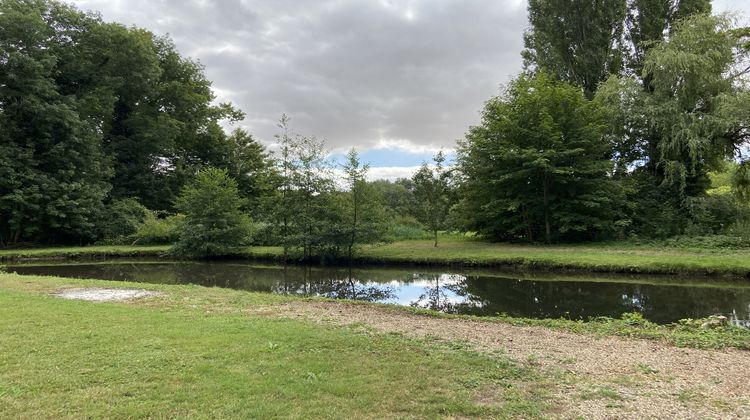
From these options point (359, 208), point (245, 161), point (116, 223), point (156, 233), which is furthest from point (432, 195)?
point (245, 161)

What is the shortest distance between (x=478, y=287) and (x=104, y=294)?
10465mm

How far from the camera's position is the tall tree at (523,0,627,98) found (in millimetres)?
24203

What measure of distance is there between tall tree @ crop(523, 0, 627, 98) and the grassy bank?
11.0 metres

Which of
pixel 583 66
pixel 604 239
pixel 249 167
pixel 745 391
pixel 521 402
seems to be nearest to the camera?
pixel 521 402

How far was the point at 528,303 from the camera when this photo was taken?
11.6 metres

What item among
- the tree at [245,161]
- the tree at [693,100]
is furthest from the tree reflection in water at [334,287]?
the tree at [245,161]

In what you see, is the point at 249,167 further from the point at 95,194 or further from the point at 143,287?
the point at 143,287

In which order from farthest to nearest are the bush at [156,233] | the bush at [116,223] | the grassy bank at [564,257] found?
the bush at [116,223] < the bush at [156,233] < the grassy bank at [564,257]

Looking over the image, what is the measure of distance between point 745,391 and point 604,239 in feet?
62.3

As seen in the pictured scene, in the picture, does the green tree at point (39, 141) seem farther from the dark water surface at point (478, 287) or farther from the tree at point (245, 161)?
the tree at point (245, 161)

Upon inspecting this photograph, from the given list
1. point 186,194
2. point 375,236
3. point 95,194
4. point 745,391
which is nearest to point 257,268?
point 375,236

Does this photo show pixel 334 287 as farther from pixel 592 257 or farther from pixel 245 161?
pixel 245 161

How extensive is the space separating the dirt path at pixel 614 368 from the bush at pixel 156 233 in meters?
22.9

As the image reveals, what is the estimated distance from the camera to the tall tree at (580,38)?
24.2 meters
